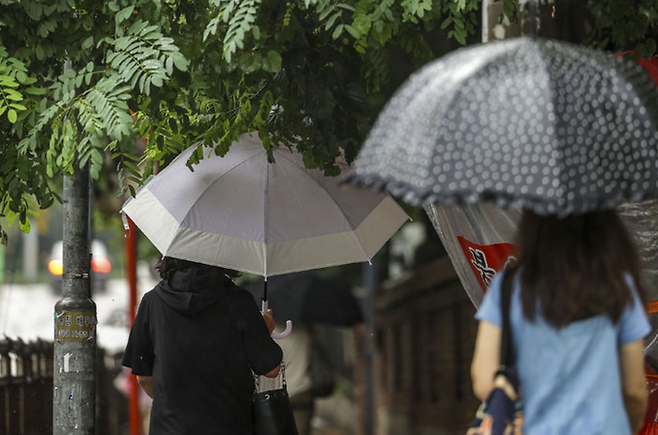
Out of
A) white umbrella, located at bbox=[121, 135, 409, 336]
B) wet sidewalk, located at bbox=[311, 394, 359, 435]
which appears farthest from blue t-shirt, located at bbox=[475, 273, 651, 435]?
wet sidewalk, located at bbox=[311, 394, 359, 435]

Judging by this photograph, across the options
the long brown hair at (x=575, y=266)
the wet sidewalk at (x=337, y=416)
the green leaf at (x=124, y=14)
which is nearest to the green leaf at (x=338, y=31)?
the green leaf at (x=124, y=14)

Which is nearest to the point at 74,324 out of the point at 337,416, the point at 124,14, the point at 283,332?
the point at 283,332

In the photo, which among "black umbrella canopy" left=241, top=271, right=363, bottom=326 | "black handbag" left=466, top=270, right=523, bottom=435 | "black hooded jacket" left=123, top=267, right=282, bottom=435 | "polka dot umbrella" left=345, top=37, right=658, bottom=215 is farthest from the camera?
"black umbrella canopy" left=241, top=271, right=363, bottom=326

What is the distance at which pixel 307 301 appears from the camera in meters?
8.62

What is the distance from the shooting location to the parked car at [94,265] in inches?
453

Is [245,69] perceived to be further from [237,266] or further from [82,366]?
[82,366]

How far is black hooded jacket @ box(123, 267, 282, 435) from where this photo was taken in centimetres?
469

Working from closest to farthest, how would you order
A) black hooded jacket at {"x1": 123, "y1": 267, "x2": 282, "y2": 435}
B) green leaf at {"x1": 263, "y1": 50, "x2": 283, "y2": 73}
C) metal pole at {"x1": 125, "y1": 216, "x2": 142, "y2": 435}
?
green leaf at {"x1": 263, "y1": 50, "x2": 283, "y2": 73} → black hooded jacket at {"x1": 123, "y1": 267, "x2": 282, "y2": 435} → metal pole at {"x1": 125, "y1": 216, "x2": 142, "y2": 435}

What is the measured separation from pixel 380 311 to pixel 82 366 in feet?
29.5

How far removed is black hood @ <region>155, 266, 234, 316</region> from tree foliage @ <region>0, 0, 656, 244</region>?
559 mm

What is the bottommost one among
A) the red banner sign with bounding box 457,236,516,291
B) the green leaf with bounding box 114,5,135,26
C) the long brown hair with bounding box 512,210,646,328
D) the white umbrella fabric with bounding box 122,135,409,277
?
the long brown hair with bounding box 512,210,646,328

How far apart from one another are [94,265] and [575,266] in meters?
10.3

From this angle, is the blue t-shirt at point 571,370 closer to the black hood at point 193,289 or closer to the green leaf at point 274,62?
the green leaf at point 274,62

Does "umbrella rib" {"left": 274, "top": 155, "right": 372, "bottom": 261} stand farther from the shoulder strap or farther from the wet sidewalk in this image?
the wet sidewalk
